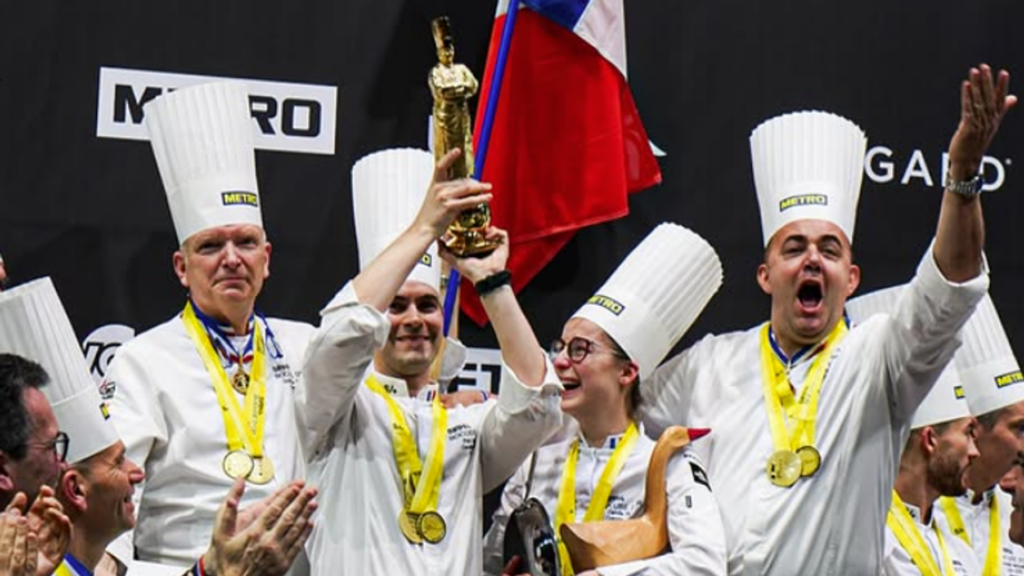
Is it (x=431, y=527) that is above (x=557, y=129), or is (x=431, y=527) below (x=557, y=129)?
below

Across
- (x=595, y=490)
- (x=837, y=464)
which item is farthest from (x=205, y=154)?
(x=837, y=464)

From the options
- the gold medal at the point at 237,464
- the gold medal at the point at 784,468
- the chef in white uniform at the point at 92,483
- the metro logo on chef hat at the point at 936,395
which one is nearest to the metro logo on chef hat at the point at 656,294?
the gold medal at the point at 784,468

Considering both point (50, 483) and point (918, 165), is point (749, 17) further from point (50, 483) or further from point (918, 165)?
point (50, 483)

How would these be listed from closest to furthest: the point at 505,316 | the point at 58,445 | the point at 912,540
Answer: the point at 58,445
the point at 505,316
the point at 912,540

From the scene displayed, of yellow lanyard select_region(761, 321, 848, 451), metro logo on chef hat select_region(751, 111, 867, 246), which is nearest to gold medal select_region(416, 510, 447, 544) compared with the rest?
yellow lanyard select_region(761, 321, 848, 451)

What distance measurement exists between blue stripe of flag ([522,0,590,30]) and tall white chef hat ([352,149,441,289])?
772 mm

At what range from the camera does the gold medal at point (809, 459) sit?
459cm

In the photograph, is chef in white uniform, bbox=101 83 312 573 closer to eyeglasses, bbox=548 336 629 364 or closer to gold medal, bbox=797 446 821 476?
eyeglasses, bbox=548 336 629 364

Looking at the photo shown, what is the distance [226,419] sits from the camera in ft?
15.1

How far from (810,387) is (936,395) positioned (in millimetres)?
752

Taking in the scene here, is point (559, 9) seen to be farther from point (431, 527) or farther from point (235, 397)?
point (431, 527)

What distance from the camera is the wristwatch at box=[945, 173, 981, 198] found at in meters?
3.97

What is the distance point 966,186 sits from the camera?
3977mm

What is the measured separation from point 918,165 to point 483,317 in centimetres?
137
